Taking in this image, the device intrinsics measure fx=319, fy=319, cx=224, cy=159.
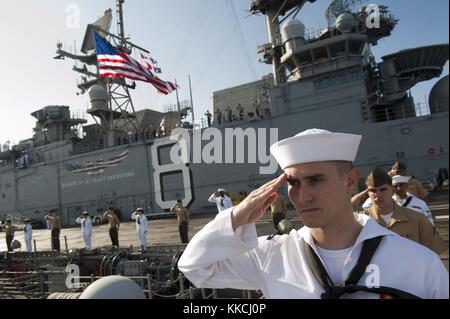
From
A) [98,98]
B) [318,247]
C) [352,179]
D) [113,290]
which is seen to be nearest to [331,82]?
[352,179]

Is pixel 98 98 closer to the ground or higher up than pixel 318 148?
higher up

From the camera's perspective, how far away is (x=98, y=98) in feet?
73.4

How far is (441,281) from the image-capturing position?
105 centimetres

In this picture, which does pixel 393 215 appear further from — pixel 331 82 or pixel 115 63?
pixel 115 63

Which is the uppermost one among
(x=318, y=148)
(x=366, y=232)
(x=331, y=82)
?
(x=331, y=82)

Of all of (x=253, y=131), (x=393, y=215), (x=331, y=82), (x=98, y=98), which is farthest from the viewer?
(x=98, y=98)

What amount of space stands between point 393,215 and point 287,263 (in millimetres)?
1649

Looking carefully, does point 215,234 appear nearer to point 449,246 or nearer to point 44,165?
point 449,246

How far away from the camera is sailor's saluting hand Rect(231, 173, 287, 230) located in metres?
1.18

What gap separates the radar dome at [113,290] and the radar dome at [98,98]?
23.2 m

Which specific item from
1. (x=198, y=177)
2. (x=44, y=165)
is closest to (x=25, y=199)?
(x=44, y=165)

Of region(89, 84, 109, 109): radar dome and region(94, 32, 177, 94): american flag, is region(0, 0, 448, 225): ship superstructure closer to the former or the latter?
region(89, 84, 109, 109): radar dome

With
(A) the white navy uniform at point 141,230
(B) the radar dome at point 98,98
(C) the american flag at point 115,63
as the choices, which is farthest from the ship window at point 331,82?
(B) the radar dome at point 98,98

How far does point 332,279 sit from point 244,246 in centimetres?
35
